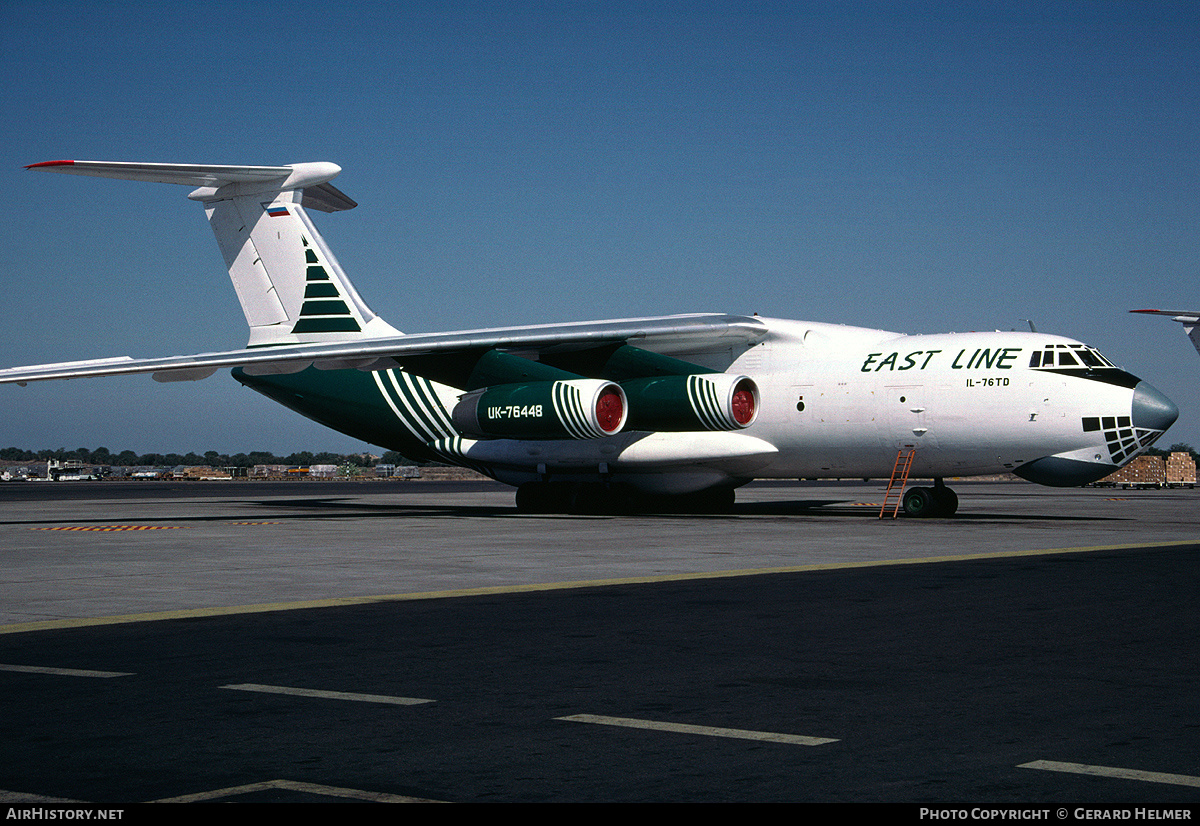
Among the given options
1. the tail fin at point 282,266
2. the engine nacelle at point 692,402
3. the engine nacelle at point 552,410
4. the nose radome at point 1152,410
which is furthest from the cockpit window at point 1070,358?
the tail fin at point 282,266

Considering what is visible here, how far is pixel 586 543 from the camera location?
1591 cm

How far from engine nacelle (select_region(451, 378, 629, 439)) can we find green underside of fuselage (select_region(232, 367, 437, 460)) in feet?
11.1

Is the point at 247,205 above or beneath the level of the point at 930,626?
above

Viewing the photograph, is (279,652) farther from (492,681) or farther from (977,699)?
(977,699)

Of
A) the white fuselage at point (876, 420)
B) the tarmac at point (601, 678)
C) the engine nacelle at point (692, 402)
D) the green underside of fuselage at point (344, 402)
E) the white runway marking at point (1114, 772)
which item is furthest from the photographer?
the green underside of fuselage at point (344, 402)

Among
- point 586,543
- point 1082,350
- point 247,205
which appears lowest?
point 586,543

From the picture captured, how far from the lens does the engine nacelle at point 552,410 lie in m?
22.4

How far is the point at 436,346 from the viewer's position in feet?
77.6

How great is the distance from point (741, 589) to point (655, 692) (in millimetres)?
4714

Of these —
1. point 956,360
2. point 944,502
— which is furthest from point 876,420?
point 944,502

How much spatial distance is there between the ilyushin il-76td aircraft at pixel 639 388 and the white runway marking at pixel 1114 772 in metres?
17.4

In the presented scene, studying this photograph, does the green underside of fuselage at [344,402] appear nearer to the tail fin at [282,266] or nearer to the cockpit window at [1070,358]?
the tail fin at [282,266]

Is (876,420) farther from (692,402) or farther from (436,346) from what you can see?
(436,346)

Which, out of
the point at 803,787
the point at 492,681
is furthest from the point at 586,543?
the point at 803,787
